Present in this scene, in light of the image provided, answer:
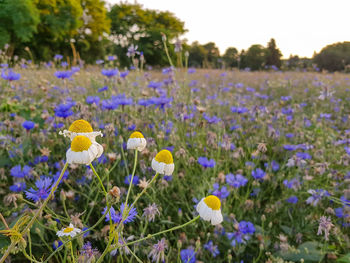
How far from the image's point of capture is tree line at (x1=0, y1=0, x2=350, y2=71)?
33.7 ft

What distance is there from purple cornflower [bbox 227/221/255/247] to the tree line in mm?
6331

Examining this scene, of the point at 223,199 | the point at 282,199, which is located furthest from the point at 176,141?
the point at 282,199

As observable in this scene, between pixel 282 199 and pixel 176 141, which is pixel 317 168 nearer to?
pixel 282 199

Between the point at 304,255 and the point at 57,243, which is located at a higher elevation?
the point at 57,243

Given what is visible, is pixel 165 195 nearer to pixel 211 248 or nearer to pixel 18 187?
pixel 211 248

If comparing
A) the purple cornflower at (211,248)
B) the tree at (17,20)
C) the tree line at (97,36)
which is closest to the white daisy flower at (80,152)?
the purple cornflower at (211,248)

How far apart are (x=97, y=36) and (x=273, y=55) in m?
10.6

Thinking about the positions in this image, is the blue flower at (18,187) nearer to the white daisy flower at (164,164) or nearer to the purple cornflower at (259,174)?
the white daisy flower at (164,164)

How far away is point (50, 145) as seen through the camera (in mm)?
1804

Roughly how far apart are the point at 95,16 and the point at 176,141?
17645mm

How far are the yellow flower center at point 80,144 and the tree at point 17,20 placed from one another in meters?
11.3

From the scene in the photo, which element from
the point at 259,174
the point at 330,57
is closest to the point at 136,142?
the point at 259,174

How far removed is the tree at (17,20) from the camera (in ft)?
34.4

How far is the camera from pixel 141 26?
74.1 feet
